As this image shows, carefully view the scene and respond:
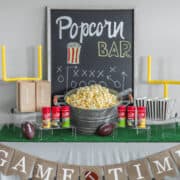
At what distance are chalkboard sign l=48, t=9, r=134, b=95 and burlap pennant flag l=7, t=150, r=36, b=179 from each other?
56 centimetres

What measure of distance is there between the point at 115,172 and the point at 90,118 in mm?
360

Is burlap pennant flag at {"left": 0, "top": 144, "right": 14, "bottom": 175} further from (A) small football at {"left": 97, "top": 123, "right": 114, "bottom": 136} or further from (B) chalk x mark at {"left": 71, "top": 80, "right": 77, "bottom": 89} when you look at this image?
(B) chalk x mark at {"left": 71, "top": 80, "right": 77, "bottom": 89}

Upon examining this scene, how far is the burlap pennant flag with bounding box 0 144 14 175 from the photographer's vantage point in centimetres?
242

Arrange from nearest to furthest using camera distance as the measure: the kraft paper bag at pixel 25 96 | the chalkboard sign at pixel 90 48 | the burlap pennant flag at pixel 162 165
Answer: the burlap pennant flag at pixel 162 165
the kraft paper bag at pixel 25 96
the chalkboard sign at pixel 90 48

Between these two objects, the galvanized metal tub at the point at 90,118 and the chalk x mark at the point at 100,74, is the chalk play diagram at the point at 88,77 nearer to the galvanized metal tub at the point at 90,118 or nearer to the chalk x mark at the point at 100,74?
the chalk x mark at the point at 100,74

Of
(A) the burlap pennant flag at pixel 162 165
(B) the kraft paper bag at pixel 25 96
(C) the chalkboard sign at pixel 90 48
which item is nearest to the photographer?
(A) the burlap pennant flag at pixel 162 165

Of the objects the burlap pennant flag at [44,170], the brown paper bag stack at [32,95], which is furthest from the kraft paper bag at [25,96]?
the burlap pennant flag at [44,170]

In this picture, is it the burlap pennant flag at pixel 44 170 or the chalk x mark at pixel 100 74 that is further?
the chalk x mark at pixel 100 74

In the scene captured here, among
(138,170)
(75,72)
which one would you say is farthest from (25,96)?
(138,170)

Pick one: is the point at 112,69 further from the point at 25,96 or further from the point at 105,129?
the point at 25,96

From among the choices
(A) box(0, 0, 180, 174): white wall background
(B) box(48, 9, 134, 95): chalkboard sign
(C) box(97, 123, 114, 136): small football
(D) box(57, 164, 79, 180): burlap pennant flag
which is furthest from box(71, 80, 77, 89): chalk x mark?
(D) box(57, 164, 79, 180): burlap pennant flag

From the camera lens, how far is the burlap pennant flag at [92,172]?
2.44 metres

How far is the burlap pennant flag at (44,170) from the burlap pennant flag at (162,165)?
23.3 inches

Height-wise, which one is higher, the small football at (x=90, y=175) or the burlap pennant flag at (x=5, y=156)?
the burlap pennant flag at (x=5, y=156)
